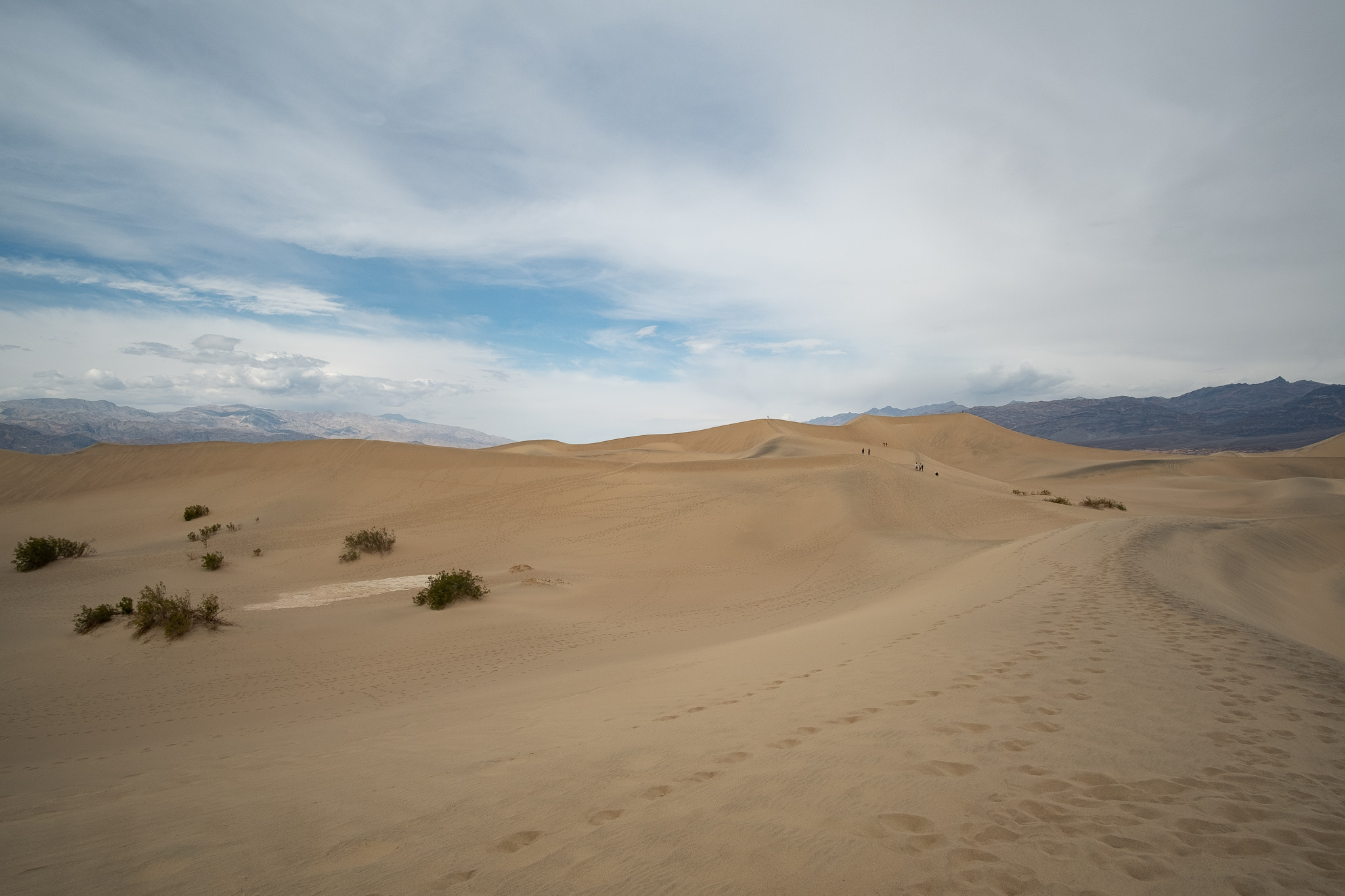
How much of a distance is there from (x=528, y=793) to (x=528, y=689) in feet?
15.1

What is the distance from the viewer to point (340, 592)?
1460 centimetres

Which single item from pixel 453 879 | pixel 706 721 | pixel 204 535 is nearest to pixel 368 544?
pixel 204 535

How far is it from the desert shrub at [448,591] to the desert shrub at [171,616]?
3.57m

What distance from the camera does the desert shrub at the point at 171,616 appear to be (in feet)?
33.3

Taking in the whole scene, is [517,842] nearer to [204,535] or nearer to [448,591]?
[448,591]

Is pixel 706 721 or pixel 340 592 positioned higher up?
pixel 706 721

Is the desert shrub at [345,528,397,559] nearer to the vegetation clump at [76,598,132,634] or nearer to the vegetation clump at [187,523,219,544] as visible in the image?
the vegetation clump at [187,523,219,544]

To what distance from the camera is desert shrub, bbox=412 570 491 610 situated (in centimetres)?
1247

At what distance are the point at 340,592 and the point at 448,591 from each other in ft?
13.2

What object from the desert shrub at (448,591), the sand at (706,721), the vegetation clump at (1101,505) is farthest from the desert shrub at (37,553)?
the vegetation clump at (1101,505)

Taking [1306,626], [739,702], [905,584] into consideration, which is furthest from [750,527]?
[739,702]

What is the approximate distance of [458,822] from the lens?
316cm

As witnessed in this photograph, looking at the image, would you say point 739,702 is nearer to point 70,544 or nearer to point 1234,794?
point 1234,794

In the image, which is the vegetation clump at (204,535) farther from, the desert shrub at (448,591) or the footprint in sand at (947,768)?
the footprint in sand at (947,768)
